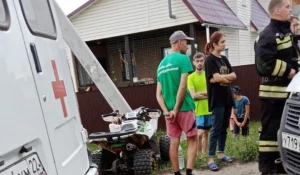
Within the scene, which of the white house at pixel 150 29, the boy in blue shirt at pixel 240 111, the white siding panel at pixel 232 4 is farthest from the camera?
the white siding panel at pixel 232 4

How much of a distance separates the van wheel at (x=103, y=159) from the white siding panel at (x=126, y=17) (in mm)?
9167

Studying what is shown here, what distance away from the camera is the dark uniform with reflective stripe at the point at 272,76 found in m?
3.64

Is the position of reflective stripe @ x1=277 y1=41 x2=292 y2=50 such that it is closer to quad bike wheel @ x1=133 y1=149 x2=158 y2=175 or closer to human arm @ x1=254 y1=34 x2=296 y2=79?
human arm @ x1=254 y1=34 x2=296 y2=79

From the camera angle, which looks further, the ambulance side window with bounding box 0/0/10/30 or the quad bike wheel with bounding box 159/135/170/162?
the quad bike wheel with bounding box 159/135/170/162

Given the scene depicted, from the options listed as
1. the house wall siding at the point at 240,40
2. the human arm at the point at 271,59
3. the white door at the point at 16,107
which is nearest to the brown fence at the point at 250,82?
the house wall siding at the point at 240,40

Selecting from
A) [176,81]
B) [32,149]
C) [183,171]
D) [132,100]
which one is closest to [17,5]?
[32,149]

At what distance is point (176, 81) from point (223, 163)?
163cm

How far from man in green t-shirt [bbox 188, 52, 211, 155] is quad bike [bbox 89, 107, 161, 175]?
1038 millimetres

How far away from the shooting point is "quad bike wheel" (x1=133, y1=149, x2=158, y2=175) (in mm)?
4434

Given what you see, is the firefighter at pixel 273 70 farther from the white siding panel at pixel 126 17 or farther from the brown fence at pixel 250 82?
the white siding panel at pixel 126 17

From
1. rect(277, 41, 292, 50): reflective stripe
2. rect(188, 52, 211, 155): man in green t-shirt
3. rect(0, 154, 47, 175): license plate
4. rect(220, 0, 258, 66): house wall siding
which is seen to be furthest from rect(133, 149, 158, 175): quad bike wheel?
rect(220, 0, 258, 66): house wall siding

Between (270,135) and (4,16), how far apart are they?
314cm

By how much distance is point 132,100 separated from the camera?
37.0ft

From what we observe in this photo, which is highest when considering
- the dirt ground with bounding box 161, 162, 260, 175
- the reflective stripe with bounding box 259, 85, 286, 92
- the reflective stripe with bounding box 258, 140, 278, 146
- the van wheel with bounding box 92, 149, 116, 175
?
the reflective stripe with bounding box 259, 85, 286, 92
